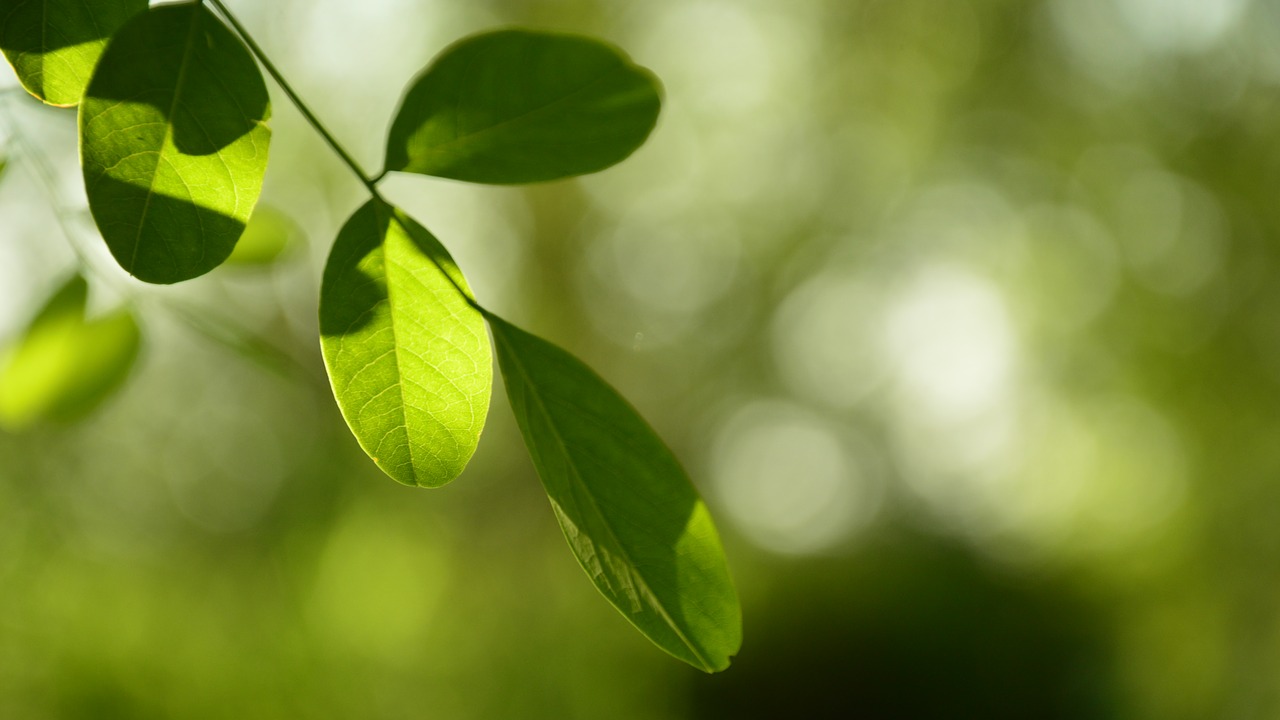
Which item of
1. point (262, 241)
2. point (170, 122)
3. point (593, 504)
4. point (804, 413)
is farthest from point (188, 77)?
point (804, 413)

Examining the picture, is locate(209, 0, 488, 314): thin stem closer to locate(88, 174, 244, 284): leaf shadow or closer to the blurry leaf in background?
locate(88, 174, 244, 284): leaf shadow

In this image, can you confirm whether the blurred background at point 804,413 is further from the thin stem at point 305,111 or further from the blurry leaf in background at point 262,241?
the thin stem at point 305,111

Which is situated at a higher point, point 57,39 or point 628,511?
point 57,39

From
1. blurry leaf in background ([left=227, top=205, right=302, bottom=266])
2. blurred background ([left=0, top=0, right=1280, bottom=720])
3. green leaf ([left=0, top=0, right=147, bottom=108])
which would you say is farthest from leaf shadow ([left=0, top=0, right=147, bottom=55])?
blurred background ([left=0, top=0, right=1280, bottom=720])

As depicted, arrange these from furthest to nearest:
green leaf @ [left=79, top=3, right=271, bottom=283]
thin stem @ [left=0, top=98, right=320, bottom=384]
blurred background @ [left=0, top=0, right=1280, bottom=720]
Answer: blurred background @ [left=0, top=0, right=1280, bottom=720] < thin stem @ [left=0, top=98, right=320, bottom=384] < green leaf @ [left=79, top=3, right=271, bottom=283]

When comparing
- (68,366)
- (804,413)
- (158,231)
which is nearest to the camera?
(158,231)

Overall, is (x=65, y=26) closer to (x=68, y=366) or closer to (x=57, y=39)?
(x=57, y=39)

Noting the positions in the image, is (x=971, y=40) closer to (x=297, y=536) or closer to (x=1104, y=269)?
(x=1104, y=269)
